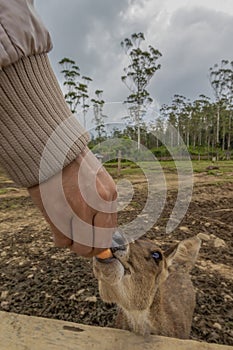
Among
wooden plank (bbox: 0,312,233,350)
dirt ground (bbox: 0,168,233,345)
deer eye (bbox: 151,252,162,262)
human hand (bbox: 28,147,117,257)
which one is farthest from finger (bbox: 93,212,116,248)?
deer eye (bbox: 151,252,162,262)

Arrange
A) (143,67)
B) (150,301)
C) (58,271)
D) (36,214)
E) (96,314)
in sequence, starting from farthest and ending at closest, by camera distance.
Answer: (143,67)
(36,214)
(58,271)
(96,314)
(150,301)

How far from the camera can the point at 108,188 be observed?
1.59ft

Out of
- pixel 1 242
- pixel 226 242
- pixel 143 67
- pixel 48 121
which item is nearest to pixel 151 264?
pixel 48 121

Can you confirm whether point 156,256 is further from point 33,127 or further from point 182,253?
point 33,127

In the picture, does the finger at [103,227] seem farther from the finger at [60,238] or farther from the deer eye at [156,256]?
the deer eye at [156,256]

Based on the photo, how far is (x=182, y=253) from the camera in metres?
1.21

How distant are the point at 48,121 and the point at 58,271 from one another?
1.52 m

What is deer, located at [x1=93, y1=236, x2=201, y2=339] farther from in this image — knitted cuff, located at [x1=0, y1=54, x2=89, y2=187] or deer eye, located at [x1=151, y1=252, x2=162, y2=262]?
knitted cuff, located at [x1=0, y1=54, x2=89, y2=187]

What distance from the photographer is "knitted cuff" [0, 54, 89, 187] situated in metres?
0.45

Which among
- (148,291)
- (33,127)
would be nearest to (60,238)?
(33,127)

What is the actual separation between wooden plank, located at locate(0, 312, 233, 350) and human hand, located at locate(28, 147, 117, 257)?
39 cm

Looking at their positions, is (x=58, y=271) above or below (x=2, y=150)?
below

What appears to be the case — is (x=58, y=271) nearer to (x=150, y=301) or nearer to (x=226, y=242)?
(x=150, y=301)

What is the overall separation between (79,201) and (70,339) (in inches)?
18.1
